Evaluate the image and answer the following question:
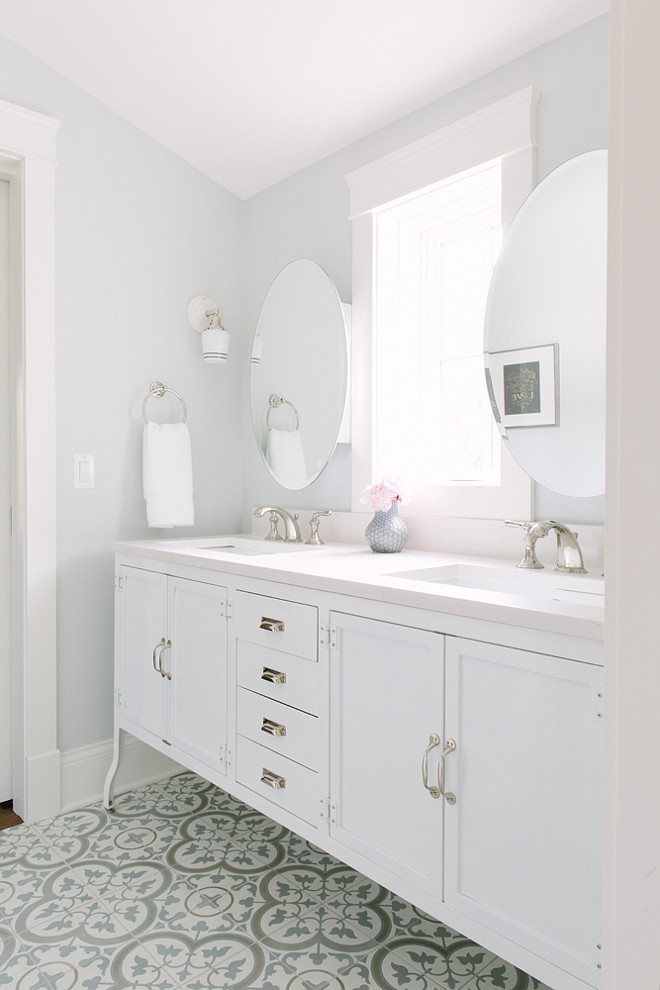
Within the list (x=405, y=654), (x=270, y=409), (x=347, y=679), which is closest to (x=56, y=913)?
(x=347, y=679)

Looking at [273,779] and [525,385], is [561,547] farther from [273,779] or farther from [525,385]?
[273,779]

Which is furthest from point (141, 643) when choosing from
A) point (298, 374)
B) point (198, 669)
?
point (298, 374)

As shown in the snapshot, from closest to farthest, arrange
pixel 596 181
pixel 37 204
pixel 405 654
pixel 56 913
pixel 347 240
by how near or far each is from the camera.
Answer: pixel 405 654 < pixel 596 181 < pixel 56 913 < pixel 37 204 < pixel 347 240

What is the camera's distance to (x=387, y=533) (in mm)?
1968

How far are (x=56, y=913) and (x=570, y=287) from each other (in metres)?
2.01

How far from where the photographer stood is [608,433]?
0.42m

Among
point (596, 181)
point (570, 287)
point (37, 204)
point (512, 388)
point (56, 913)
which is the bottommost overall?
point (56, 913)

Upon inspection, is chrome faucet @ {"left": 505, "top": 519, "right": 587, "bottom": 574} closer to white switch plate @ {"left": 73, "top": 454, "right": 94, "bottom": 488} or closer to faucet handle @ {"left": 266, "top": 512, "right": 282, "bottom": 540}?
faucet handle @ {"left": 266, "top": 512, "right": 282, "bottom": 540}

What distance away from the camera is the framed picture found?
1.69m

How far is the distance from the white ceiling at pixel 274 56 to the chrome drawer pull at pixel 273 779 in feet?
6.31

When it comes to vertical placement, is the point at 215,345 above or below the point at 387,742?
above

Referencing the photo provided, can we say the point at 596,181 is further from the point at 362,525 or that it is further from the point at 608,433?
the point at 608,433

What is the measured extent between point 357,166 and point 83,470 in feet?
4.58

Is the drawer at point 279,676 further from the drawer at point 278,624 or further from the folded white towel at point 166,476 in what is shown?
the folded white towel at point 166,476
